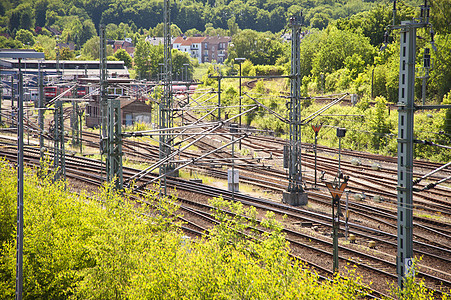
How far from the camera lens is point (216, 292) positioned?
9195mm

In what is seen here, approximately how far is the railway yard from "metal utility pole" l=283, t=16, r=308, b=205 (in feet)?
2.00

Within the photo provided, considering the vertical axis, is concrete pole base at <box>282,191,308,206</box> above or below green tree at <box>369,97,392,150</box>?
below

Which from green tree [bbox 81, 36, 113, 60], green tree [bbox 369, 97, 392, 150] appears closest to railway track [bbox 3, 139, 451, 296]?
green tree [bbox 369, 97, 392, 150]

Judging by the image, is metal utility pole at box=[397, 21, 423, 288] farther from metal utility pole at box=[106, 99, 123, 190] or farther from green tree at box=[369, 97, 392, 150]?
→ green tree at box=[369, 97, 392, 150]

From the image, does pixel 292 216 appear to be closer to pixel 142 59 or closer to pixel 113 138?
pixel 113 138

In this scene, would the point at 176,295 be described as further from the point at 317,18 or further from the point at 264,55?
the point at 317,18

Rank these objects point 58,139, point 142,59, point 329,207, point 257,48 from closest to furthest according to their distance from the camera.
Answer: point 58,139
point 329,207
point 257,48
point 142,59

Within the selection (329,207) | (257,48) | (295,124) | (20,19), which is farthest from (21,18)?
(329,207)

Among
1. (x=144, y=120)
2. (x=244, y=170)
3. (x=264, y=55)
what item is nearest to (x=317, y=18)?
(x=264, y=55)

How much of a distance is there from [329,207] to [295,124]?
4454 millimetres

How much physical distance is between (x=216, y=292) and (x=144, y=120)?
148ft

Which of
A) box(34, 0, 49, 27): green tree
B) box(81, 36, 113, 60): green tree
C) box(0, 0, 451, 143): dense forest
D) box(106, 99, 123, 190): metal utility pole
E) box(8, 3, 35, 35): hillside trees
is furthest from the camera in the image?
box(34, 0, 49, 27): green tree

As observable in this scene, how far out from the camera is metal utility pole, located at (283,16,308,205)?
22719mm

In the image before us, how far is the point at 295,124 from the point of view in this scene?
2273cm
